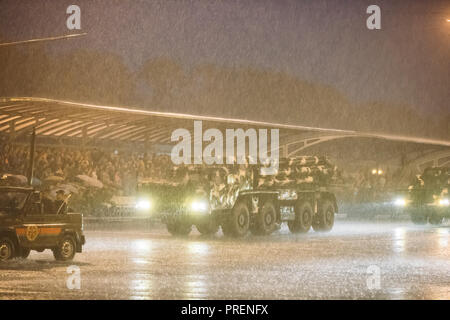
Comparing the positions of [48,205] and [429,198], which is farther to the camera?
[429,198]

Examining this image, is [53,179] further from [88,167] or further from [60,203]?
[60,203]

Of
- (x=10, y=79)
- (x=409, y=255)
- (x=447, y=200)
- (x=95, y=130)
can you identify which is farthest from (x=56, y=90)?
(x=409, y=255)

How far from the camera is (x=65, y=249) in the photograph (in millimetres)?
17312

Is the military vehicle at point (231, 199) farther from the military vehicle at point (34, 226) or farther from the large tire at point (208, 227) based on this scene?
the military vehicle at point (34, 226)

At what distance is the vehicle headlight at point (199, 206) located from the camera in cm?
2509

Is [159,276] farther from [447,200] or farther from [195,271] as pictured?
[447,200]

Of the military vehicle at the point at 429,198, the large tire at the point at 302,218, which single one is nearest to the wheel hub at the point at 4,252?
the large tire at the point at 302,218

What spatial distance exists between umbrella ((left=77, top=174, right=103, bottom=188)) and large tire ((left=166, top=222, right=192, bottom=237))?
1059 cm

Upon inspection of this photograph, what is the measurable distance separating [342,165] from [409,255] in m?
47.0

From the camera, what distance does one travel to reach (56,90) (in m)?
64.4

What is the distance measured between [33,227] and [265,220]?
38.2 ft

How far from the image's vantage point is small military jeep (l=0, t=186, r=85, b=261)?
1633 centimetres

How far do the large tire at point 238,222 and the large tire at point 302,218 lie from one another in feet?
9.65

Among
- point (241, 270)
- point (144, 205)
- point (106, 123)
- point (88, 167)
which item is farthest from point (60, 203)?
point (106, 123)
